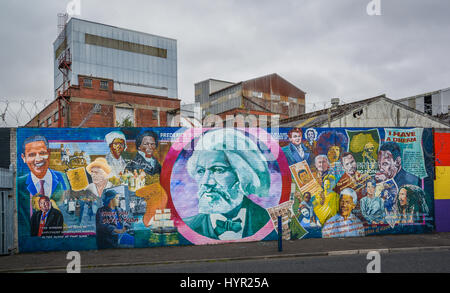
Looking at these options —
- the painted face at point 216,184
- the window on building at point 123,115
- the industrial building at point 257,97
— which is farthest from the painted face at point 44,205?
the industrial building at point 257,97

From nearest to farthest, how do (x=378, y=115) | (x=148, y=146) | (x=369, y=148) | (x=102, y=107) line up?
(x=148, y=146) < (x=369, y=148) < (x=378, y=115) < (x=102, y=107)

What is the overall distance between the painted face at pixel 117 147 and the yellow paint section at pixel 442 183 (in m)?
12.6

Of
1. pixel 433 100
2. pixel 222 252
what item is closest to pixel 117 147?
pixel 222 252

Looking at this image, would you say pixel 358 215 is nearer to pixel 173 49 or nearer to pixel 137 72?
pixel 137 72

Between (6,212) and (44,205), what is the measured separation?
44.9 inches

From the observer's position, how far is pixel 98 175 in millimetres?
12320

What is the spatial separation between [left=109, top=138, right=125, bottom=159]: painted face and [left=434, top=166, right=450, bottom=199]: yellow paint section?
12571 mm

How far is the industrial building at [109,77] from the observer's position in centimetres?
3947

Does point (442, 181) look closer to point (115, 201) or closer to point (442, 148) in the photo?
point (442, 148)

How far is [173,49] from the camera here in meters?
56.3

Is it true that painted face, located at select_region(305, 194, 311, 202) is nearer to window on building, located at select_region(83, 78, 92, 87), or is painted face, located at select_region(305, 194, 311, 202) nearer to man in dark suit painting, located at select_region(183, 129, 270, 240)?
man in dark suit painting, located at select_region(183, 129, 270, 240)

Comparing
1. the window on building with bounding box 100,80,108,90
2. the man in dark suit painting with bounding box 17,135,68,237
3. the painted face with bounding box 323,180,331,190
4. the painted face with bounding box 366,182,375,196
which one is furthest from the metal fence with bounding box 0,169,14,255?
the window on building with bounding box 100,80,108,90
